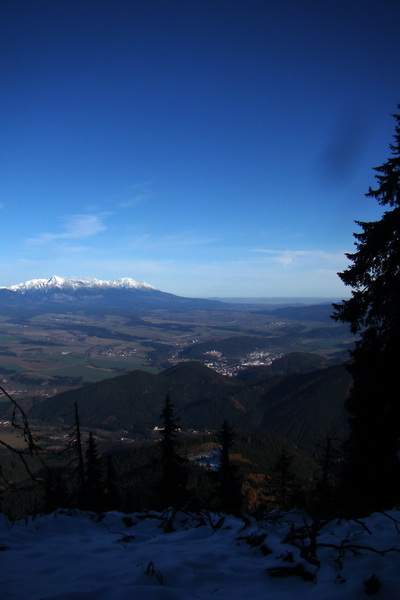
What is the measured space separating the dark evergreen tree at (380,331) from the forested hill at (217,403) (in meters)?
115

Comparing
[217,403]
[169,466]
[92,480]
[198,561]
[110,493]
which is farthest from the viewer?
[217,403]

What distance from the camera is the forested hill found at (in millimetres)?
129125

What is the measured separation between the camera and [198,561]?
357cm

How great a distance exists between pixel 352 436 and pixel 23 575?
1401 cm

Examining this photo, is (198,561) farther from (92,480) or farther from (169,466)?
(92,480)

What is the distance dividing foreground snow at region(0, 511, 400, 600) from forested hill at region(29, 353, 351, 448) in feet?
411

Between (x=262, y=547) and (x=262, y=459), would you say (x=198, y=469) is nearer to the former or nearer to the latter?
(x=262, y=459)

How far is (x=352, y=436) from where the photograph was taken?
1370cm

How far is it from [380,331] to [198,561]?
9349 mm

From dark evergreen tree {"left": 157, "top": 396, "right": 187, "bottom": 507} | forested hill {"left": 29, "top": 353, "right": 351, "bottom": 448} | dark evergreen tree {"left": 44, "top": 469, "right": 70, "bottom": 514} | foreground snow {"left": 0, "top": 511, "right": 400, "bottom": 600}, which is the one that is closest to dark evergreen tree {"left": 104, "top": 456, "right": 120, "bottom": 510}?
dark evergreen tree {"left": 44, "top": 469, "right": 70, "bottom": 514}

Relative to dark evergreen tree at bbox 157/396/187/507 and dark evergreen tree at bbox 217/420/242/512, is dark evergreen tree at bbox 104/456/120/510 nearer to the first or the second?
dark evergreen tree at bbox 157/396/187/507

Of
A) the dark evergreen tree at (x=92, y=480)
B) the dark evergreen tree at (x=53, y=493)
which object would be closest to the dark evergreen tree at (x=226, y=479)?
the dark evergreen tree at (x=92, y=480)

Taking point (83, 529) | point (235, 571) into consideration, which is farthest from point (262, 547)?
point (83, 529)

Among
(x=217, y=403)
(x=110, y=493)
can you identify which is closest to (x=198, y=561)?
(x=110, y=493)
